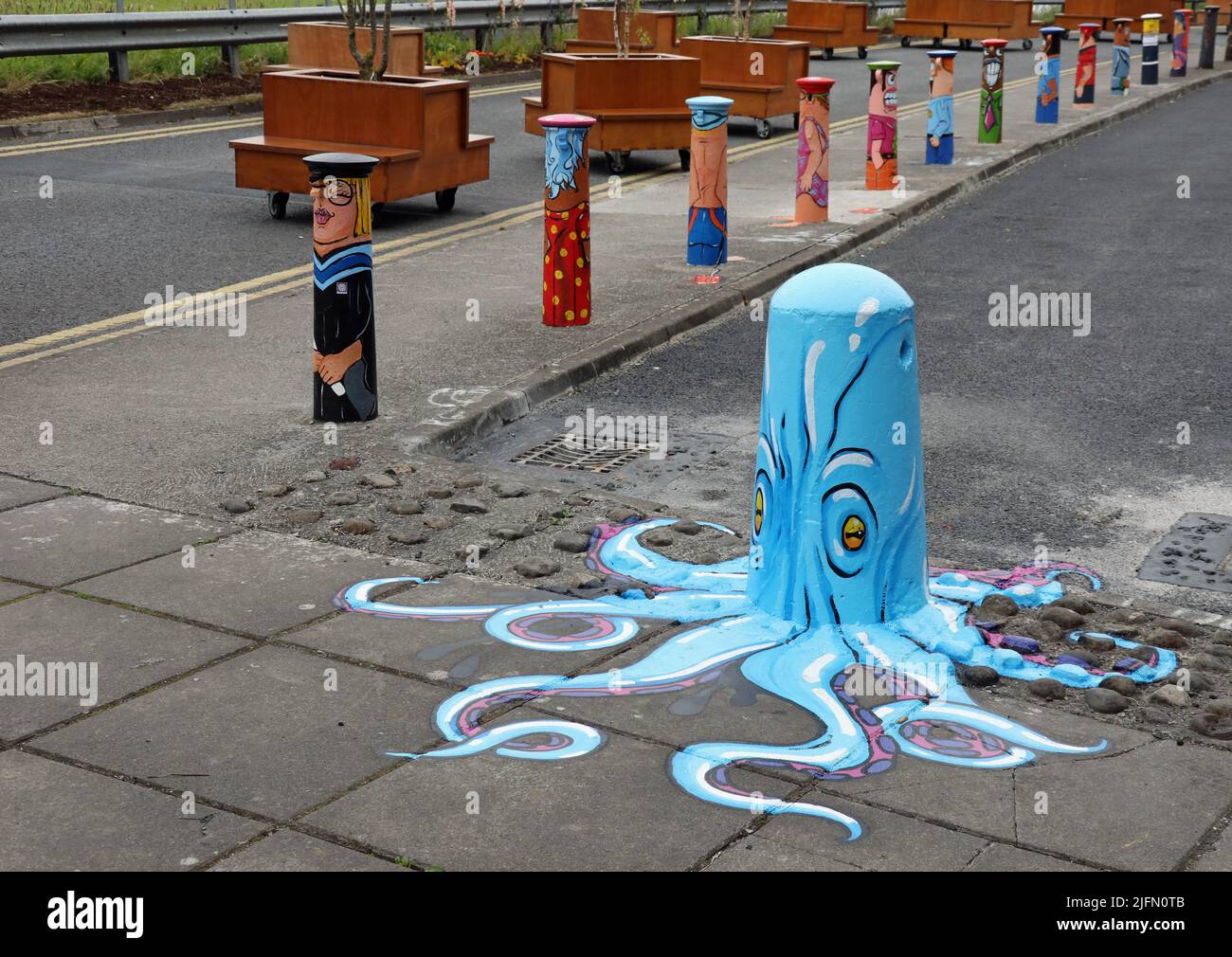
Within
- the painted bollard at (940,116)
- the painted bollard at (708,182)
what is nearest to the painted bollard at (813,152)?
the painted bollard at (708,182)

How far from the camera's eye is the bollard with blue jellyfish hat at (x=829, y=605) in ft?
14.2

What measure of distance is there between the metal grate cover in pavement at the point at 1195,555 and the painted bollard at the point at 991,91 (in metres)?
Answer: 11.3

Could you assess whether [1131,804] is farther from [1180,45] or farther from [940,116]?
[1180,45]

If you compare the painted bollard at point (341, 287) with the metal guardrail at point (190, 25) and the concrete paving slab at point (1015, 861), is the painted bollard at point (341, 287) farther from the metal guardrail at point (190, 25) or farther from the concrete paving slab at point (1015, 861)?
the metal guardrail at point (190, 25)

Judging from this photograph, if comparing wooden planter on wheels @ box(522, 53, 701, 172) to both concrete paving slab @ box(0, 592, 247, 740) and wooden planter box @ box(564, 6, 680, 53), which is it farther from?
concrete paving slab @ box(0, 592, 247, 740)

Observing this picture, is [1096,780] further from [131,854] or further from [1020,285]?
[1020,285]

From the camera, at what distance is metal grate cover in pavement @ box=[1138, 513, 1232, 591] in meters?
5.39

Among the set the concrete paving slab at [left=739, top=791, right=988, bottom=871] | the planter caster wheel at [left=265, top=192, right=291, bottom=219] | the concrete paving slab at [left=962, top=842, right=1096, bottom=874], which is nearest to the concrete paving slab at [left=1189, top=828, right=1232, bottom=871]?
the concrete paving slab at [left=962, top=842, right=1096, bottom=874]

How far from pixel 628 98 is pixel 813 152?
3.44 metres

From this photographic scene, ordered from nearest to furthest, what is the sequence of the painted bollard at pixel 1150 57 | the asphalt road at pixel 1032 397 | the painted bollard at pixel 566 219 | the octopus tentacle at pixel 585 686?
1. the octopus tentacle at pixel 585 686
2. the asphalt road at pixel 1032 397
3. the painted bollard at pixel 566 219
4. the painted bollard at pixel 1150 57

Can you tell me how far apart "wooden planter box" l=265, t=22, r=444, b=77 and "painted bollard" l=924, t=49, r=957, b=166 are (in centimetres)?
602

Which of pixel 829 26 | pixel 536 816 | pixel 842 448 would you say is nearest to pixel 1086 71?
pixel 829 26

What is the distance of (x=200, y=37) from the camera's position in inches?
765

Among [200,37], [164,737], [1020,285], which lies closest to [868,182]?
[1020,285]
